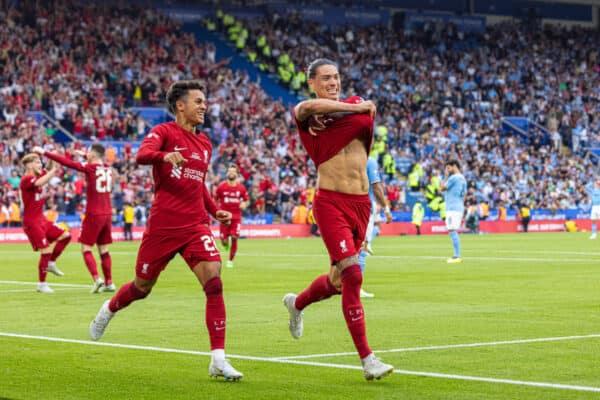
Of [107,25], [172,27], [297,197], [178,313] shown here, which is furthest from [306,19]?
[178,313]

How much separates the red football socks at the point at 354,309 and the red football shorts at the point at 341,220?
172mm

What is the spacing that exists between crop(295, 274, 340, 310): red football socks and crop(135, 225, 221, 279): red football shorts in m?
1.00

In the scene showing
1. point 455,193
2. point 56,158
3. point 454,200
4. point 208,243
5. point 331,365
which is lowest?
point 454,200

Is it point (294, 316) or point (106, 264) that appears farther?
point (106, 264)

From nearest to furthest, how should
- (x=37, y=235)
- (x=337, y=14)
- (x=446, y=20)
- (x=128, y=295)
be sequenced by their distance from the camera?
(x=128, y=295)
(x=37, y=235)
(x=337, y=14)
(x=446, y=20)

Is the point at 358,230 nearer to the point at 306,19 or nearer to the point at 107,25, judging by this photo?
the point at 107,25

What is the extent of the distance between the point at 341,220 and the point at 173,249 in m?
1.52

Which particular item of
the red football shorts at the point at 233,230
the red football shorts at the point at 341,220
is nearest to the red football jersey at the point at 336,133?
the red football shorts at the point at 341,220

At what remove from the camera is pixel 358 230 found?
10.0m

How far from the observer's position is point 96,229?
19297 millimetres

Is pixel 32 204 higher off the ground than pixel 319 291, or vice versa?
pixel 319 291

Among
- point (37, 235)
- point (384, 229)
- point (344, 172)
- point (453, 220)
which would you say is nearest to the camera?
point (344, 172)

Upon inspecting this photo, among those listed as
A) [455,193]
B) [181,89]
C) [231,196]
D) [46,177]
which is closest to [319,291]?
[181,89]

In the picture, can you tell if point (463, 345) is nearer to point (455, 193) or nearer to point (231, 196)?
point (231, 196)
